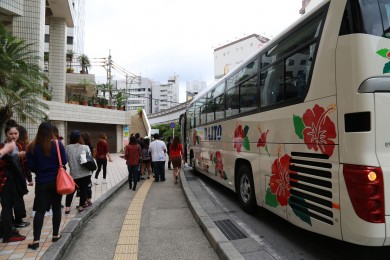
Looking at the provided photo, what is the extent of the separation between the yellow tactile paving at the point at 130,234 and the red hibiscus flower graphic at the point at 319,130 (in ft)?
9.03

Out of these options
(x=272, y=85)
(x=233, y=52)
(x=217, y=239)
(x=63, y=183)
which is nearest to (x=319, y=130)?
(x=272, y=85)

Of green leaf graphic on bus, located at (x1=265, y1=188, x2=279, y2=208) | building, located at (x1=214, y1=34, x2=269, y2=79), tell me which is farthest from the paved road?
building, located at (x1=214, y1=34, x2=269, y2=79)

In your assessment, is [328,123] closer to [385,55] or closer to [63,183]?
[385,55]

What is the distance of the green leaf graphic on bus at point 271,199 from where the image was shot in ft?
15.4

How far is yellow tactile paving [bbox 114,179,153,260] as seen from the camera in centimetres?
423

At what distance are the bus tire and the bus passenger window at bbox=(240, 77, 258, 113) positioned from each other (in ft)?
3.87

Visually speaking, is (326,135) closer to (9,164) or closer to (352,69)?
(352,69)

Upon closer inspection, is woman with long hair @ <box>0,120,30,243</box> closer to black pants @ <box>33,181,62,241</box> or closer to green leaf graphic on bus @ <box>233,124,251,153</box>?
black pants @ <box>33,181,62,241</box>

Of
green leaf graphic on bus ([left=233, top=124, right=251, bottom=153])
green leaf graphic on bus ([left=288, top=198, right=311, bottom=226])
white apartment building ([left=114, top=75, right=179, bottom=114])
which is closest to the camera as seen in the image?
green leaf graphic on bus ([left=288, top=198, right=311, bottom=226])

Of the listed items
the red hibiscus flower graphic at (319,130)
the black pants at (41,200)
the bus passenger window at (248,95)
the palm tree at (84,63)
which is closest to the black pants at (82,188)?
the black pants at (41,200)

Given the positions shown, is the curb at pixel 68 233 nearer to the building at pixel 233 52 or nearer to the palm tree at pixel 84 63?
the palm tree at pixel 84 63

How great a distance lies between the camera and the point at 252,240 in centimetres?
450

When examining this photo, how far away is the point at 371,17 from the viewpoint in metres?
3.13

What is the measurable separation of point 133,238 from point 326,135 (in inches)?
130
